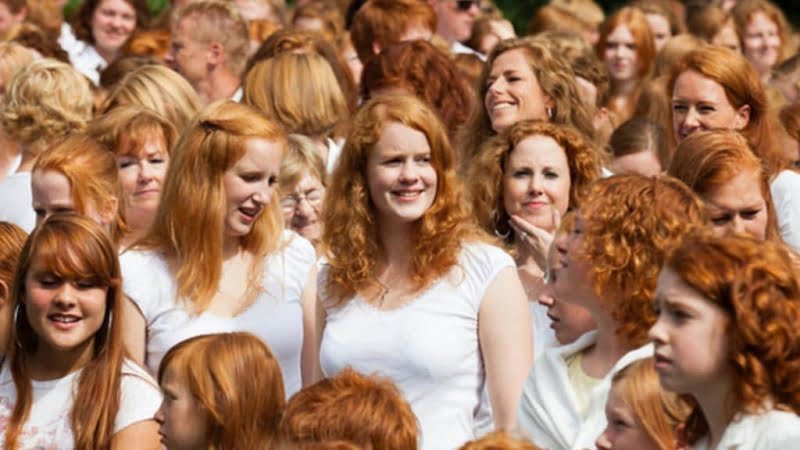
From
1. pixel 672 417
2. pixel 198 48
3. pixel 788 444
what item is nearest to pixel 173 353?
pixel 672 417

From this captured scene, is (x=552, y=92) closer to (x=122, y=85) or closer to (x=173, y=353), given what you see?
(x=122, y=85)

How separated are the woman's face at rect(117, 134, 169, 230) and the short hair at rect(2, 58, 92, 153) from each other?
747 mm

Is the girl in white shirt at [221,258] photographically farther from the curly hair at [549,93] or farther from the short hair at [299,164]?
the curly hair at [549,93]

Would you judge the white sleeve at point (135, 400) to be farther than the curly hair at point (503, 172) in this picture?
No

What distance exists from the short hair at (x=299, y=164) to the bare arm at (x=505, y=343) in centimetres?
204

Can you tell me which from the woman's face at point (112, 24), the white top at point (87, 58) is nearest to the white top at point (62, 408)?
the white top at point (87, 58)

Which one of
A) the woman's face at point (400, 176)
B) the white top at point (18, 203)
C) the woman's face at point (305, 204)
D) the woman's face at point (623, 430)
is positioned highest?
the woman's face at point (400, 176)

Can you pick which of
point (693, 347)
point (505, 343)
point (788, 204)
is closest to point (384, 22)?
point (788, 204)

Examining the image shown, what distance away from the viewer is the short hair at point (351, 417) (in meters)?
4.96

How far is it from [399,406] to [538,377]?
71 cm

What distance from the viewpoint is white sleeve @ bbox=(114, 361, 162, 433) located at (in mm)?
6051

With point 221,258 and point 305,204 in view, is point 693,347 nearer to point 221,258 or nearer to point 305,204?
point 221,258

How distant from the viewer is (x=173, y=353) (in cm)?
570

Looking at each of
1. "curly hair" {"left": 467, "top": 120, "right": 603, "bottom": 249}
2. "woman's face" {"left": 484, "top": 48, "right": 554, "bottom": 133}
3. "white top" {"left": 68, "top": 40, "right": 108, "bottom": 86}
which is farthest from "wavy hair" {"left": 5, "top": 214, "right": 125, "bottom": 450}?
"white top" {"left": 68, "top": 40, "right": 108, "bottom": 86}
